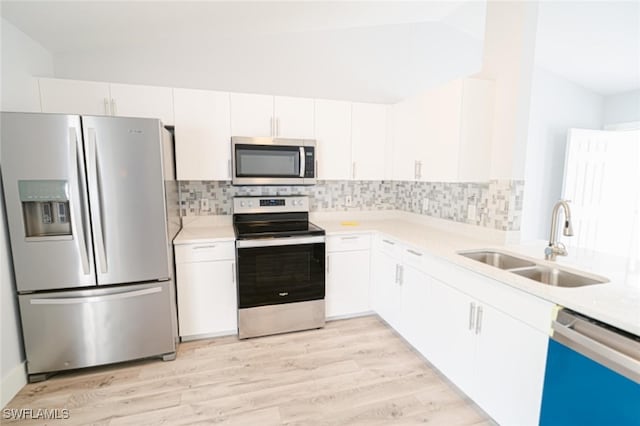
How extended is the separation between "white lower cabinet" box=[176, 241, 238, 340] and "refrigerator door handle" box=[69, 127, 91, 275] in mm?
596

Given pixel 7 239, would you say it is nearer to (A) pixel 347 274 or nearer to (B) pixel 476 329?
(A) pixel 347 274

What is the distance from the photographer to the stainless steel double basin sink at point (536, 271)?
1.63 m

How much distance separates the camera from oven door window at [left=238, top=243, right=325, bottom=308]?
2.50 meters

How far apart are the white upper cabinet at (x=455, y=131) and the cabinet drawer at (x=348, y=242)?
750 millimetres

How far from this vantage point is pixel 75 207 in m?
1.97

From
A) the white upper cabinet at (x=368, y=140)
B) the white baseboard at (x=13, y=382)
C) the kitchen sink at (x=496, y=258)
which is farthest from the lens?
the white upper cabinet at (x=368, y=140)

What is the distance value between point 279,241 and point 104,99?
178 centimetres

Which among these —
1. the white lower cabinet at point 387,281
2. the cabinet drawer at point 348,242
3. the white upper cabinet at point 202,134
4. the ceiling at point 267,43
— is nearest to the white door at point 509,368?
the white lower cabinet at point 387,281

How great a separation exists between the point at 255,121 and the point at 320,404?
89.5 inches

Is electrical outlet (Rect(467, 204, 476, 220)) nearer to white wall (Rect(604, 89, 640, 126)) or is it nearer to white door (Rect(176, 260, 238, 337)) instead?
white door (Rect(176, 260, 238, 337))

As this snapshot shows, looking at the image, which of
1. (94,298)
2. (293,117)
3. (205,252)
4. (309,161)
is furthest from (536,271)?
(94,298)

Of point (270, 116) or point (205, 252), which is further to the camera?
point (270, 116)

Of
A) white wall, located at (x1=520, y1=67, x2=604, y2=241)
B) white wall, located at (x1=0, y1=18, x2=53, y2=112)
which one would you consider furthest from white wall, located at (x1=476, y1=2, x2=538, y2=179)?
white wall, located at (x1=0, y1=18, x2=53, y2=112)

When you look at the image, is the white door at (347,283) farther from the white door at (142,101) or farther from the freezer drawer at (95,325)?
the white door at (142,101)
